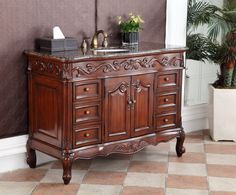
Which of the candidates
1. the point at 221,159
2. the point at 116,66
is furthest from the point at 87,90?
the point at 221,159

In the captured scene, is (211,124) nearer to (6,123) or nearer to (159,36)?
(159,36)

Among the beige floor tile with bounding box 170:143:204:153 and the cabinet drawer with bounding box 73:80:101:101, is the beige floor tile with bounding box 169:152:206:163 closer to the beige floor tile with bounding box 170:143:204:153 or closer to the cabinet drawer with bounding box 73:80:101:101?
the beige floor tile with bounding box 170:143:204:153

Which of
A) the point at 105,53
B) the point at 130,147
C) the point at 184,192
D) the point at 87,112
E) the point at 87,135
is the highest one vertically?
the point at 105,53

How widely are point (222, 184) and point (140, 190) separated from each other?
2.07ft

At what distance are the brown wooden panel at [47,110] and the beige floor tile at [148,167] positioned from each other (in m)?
0.73

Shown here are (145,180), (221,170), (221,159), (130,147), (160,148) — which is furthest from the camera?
(160,148)

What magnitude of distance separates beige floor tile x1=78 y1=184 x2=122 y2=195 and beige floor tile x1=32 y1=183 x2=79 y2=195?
5 cm

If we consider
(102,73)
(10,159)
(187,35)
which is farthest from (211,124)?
(10,159)

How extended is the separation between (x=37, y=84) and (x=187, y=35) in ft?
6.15

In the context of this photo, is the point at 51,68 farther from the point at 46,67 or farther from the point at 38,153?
the point at 38,153

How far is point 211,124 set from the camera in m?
4.93

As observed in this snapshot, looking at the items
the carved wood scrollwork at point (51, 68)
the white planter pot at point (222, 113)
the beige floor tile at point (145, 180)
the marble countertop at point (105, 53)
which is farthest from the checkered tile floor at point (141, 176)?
the marble countertop at point (105, 53)

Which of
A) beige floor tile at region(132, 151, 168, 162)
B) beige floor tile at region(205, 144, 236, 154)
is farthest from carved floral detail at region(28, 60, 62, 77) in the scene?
beige floor tile at region(205, 144, 236, 154)

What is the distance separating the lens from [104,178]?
387 centimetres
